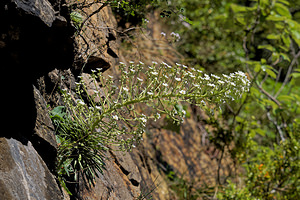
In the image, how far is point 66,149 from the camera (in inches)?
85.2

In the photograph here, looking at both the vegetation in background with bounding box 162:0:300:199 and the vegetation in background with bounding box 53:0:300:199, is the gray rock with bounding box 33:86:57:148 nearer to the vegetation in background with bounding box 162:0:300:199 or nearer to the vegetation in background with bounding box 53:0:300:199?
the vegetation in background with bounding box 53:0:300:199

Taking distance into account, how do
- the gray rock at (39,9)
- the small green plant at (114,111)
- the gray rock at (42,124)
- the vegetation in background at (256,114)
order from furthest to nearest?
1. the vegetation in background at (256,114)
2. the small green plant at (114,111)
3. the gray rock at (42,124)
4. the gray rock at (39,9)

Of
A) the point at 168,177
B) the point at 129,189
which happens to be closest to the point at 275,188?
the point at 168,177

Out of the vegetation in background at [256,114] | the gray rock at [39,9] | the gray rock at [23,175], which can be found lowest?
the vegetation in background at [256,114]

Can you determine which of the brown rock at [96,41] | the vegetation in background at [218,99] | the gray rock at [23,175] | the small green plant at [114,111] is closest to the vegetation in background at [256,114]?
the vegetation in background at [218,99]

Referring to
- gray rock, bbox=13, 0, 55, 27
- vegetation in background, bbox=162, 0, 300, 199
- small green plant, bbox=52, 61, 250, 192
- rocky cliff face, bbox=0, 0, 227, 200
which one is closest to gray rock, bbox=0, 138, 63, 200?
rocky cliff face, bbox=0, 0, 227, 200

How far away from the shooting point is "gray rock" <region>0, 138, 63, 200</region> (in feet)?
4.73

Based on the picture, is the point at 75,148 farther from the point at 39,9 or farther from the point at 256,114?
the point at 256,114

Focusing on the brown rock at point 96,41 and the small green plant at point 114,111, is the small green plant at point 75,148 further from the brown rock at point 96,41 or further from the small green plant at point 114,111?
the brown rock at point 96,41

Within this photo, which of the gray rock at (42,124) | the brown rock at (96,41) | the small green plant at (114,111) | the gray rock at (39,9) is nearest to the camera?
the gray rock at (39,9)

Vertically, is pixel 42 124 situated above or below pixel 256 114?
above

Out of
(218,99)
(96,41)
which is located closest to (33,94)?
(218,99)

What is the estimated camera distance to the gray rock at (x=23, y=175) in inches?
56.7

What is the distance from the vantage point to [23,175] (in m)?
1.58
